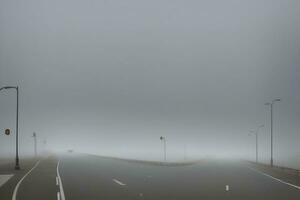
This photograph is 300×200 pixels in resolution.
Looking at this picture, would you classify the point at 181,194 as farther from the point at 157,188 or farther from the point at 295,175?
the point at 295,175

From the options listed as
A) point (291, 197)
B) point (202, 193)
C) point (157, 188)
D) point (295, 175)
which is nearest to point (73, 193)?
point (157, 188)

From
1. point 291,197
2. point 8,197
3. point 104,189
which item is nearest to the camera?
point 291,197

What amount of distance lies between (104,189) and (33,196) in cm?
424

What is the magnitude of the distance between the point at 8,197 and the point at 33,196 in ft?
3.88

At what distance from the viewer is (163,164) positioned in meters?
56.3

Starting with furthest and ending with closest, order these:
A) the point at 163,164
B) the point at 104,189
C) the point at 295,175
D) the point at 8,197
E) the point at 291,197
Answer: the point at 163,164 → the point at 295,175 → the point at 104,189 → the point at 8,197 → the point at 291,197

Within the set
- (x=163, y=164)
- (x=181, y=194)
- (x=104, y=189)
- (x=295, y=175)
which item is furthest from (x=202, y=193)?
(x=163, y=164)

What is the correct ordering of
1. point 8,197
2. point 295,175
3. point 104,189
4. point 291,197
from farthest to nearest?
point 295,175, point 104,189, point 8,197, point 291,197

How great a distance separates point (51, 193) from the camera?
2398 centimetres

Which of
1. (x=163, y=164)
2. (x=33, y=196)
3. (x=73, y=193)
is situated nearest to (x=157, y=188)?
(x=73, y=193)

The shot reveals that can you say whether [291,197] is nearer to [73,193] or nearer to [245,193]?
[245,193]

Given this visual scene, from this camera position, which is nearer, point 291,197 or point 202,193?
point 291,197

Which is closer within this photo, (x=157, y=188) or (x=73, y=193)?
(x=73, y=193)

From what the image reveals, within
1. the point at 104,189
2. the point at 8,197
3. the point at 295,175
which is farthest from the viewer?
the point at 295,175
